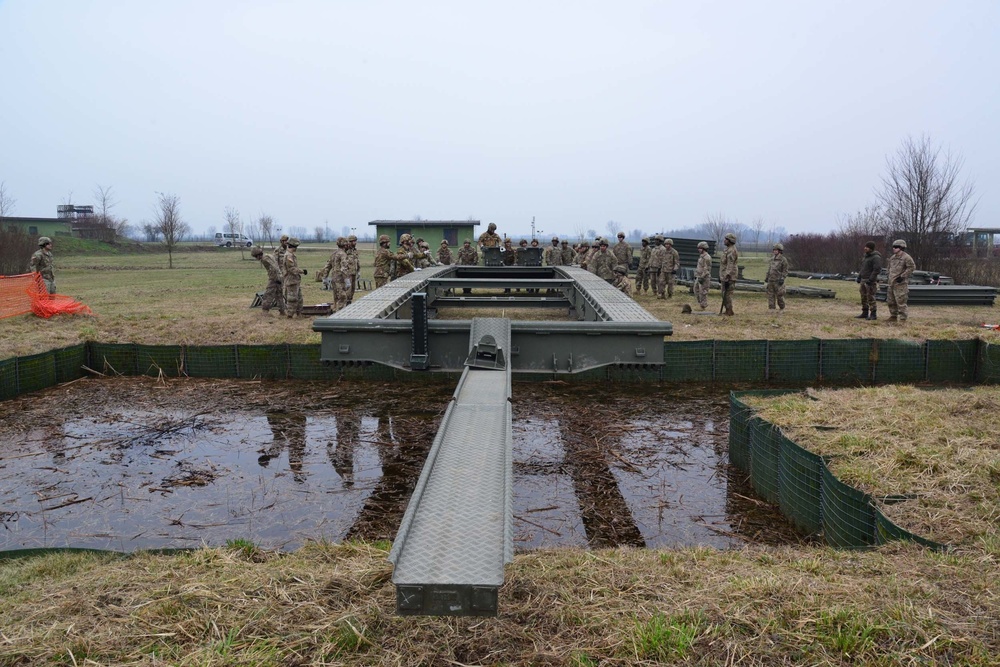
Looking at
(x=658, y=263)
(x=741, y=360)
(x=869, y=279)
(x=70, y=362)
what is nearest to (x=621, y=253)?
(x=658, y=263)

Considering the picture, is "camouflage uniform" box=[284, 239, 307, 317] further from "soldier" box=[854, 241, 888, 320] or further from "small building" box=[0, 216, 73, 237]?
"small building" box=[0, 216, 73, 237]

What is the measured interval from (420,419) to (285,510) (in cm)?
273

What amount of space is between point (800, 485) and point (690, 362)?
15.3 feet

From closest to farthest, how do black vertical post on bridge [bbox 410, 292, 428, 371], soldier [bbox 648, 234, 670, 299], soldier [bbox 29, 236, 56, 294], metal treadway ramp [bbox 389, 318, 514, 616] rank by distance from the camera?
metal treadway ramp [bbox 389, 318, 514, 616] → black vertical post on bridge [bbox 410, 292, 428, 371] → soldier [bbox 29, 236, 56, 294] → soldier [bbox 648, 234, 670, 299]

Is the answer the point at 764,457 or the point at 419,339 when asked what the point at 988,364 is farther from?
the point at 419,339

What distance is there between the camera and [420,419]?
25.7 ft

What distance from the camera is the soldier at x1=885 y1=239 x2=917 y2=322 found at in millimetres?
12625

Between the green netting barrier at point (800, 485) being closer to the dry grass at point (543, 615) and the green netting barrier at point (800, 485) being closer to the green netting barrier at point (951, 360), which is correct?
the dry grass at point (543, 615)

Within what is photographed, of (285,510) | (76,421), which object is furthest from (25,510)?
(76,421)

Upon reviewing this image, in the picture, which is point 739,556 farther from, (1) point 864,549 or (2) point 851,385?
(2) point 851,385

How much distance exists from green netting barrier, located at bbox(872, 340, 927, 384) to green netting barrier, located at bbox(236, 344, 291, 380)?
27.2 ft

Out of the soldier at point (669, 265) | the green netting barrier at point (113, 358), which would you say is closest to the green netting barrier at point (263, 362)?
the green netting barrier at point (113, 358)

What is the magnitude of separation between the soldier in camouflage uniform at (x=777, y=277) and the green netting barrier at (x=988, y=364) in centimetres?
556

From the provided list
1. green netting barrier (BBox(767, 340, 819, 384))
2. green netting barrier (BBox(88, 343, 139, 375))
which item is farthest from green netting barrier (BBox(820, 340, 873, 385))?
green netting barrier (BBox(88, 343, 139, 375))
